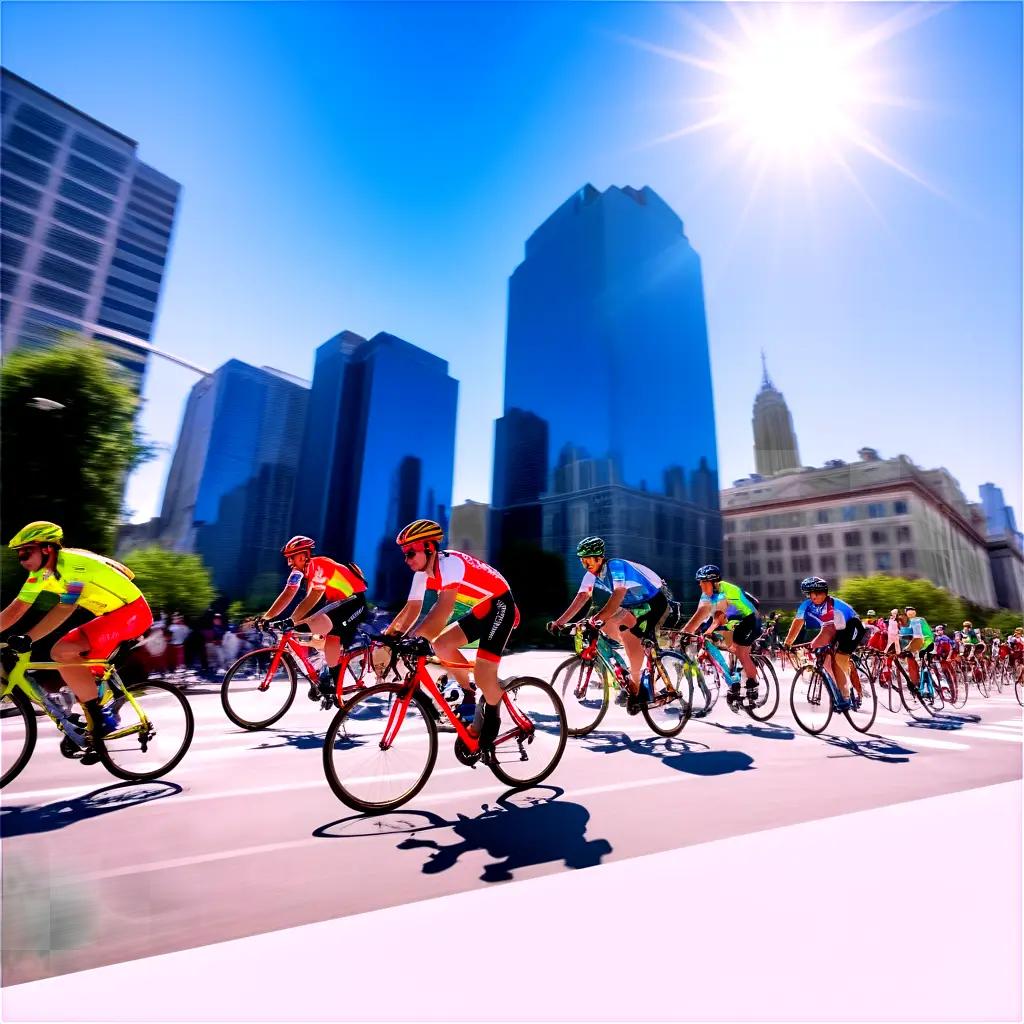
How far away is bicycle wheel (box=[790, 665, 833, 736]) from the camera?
6.89 m

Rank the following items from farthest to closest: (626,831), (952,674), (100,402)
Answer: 1. (100,402)
2. (952,674)
3. (626,831)

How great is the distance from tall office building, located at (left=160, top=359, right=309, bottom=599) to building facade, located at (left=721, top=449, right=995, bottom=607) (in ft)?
275

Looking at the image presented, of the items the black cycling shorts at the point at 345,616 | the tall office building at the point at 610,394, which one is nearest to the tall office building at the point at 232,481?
the tall office building at the point at 610,394

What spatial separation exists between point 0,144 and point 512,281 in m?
84.7

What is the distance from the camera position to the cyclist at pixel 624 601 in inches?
233

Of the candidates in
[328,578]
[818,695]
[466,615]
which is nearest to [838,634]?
[818,695]

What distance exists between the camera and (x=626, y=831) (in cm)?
314

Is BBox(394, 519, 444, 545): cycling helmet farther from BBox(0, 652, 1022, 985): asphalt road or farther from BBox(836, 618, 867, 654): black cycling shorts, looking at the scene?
BBox(836, 618, 867, 654): black cycling shorts

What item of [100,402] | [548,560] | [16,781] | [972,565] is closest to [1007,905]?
[16,781]

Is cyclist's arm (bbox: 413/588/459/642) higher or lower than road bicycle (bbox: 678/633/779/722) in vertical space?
higher

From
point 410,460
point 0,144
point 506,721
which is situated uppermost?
point 0,144

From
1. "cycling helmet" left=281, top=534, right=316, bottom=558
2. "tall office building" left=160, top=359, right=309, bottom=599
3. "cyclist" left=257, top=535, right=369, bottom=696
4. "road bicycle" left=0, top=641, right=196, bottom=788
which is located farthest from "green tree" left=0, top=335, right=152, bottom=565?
"tall office building" left=160, top=359, right=309, bottom=599

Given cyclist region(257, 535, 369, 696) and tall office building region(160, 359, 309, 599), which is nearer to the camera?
cyclist region(257, 535, 369, 696)

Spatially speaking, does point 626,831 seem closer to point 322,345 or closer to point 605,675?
point 605,675
